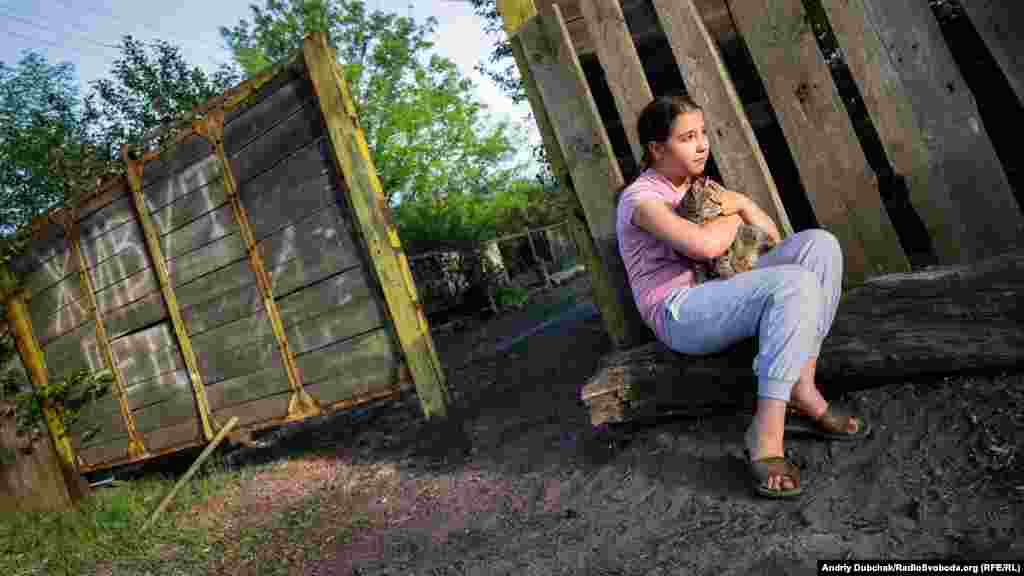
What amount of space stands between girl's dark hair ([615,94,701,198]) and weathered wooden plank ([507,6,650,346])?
613mm

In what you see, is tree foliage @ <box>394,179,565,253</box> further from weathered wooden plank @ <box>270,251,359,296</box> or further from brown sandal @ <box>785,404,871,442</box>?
brown sandal @ <box>785,404,871,442</box>

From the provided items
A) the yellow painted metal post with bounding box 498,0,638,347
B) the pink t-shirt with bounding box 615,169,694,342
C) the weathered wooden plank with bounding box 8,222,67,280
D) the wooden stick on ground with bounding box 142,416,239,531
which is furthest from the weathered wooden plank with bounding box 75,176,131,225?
the pink t-shirt with bounding box 615,169,694,342

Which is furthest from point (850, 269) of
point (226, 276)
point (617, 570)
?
point (226, 276)

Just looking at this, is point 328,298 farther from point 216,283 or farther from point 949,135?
point 949,135

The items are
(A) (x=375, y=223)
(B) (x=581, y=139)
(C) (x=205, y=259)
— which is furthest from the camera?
(C) (x=205, y=259)

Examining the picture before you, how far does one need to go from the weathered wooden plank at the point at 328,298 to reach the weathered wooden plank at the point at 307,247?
76mm

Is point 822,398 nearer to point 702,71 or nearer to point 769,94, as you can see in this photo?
point 769,94

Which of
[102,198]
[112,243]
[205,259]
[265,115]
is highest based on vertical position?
[102,198]

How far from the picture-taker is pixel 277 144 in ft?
13.7

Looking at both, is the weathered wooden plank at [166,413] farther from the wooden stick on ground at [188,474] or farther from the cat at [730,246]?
the cat at [730,246]

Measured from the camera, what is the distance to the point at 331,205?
4.04 m

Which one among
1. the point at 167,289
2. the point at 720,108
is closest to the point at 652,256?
the point at 720,108

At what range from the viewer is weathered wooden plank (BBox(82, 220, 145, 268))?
200 inches

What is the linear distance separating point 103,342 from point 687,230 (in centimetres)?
570
